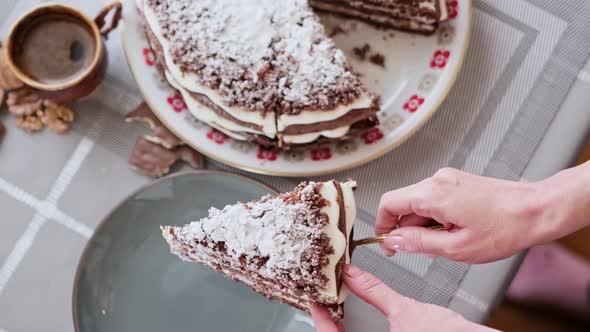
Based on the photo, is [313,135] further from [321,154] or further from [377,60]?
[377,60]

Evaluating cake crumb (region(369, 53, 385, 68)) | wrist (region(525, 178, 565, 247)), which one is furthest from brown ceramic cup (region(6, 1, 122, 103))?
wrist (region(525, 178, 565, 247))

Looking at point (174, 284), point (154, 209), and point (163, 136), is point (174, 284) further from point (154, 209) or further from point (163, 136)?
point (163, 136)

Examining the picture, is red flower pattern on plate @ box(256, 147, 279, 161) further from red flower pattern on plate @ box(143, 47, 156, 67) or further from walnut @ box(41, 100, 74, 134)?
walnut @ box(41, 100, 74, 134)

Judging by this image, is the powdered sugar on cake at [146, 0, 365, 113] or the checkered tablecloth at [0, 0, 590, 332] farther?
the checkered tablecloth at [0, 0, 590, 332]

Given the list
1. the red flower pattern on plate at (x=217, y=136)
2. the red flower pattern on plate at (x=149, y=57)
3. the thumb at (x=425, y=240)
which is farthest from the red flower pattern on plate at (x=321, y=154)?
the red flower pattern on plate at (x=149, y=57)

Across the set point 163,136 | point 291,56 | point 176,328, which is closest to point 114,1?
point 163,136

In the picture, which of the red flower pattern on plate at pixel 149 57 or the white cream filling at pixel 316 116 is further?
the red flower pattern on plate at pixel 149 57

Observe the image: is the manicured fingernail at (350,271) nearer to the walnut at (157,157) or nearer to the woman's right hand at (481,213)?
the woman's right hand at (481,213)
